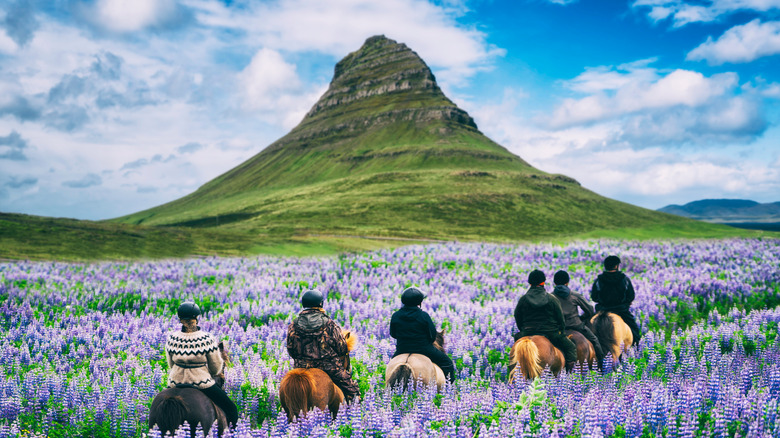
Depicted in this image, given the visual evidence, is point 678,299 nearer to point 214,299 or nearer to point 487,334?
point 487,334

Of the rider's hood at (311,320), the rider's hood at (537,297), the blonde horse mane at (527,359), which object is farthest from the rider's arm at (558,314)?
the rider's hood at (311,320)

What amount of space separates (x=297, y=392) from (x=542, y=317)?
4.90m

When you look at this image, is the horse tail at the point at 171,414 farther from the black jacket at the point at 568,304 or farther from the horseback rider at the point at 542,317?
the black jacket at the point at 568,304

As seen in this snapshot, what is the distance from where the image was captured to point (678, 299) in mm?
16188

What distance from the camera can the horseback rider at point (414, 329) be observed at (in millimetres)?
8391

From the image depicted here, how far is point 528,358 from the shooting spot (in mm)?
9039

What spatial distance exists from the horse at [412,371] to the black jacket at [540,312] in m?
2.18

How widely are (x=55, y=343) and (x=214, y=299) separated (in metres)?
5.51

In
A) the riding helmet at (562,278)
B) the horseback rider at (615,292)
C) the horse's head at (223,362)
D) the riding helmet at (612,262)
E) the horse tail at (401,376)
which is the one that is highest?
the riding helmet at (612,262)

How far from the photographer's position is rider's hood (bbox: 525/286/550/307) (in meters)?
9.26

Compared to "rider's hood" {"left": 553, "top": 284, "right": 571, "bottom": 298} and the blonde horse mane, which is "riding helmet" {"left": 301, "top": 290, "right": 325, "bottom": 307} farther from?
"rider's hood" {"left": 553, "top": 284, "right": 571, "bottom": 298}

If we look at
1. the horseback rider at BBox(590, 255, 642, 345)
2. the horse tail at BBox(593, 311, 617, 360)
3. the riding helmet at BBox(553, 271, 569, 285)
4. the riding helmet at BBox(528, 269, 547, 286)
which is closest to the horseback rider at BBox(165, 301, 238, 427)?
the riding helmet at BBox(528, 269, 547, 286)

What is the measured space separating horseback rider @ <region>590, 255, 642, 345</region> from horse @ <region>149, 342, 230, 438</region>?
831 cm

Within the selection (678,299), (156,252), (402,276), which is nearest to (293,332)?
(402,276)
